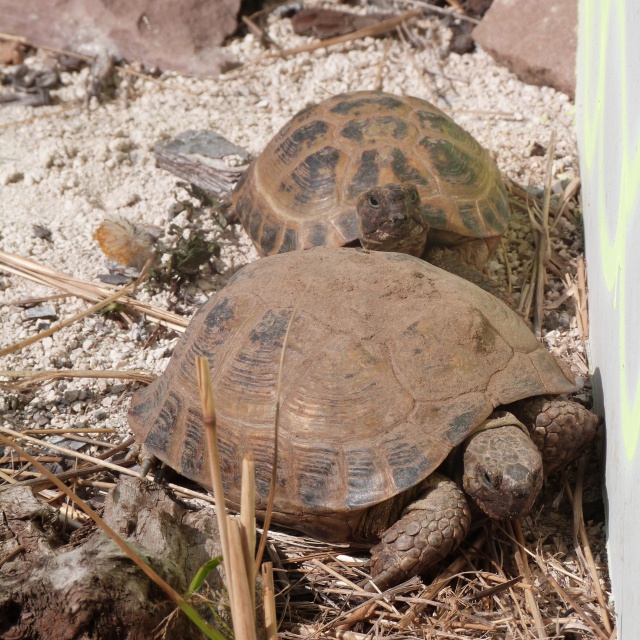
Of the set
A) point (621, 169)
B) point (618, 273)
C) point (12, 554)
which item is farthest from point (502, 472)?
point (12, 554)

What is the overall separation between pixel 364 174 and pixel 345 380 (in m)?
1.43

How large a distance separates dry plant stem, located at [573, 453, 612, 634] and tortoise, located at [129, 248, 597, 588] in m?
0.14

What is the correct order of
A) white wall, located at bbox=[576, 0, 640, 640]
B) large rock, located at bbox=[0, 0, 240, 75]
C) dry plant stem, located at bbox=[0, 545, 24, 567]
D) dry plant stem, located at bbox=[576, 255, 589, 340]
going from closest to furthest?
white wall, located at bbox=[576, 0, 640, 640] → dry plant stem, located at bbox=[0, 545, 24, 567] → dry plant stem, located at bbox=[576, 255, 589, 340] → large rock, located at bbox=[0, 0, 240, 75]

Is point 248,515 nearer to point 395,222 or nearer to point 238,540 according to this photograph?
point 238,540

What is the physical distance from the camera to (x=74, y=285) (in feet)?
13.1

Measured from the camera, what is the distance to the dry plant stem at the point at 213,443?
1.49 m

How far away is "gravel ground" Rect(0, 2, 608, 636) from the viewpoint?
3674 mm

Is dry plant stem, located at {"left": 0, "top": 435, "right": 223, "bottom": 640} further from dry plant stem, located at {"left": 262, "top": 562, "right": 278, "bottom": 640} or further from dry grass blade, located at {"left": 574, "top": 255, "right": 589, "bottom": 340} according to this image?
dry grass blade, located at {"left": 574, "top": 255, "right": 589, "bottom": 340}

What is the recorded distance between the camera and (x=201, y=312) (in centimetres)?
312

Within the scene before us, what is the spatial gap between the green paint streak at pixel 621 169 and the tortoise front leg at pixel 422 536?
565mm

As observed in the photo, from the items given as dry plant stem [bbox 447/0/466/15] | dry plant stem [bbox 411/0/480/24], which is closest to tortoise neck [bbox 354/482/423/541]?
dry plant stem [bbox 411/0/480/24]

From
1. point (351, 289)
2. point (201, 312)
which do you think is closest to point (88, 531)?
point (201, 312)

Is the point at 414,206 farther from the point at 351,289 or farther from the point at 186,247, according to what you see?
the point at 186,247

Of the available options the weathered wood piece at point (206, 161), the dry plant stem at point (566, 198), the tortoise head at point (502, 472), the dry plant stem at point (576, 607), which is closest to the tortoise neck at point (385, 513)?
the tortoise head at point (502, 472)
